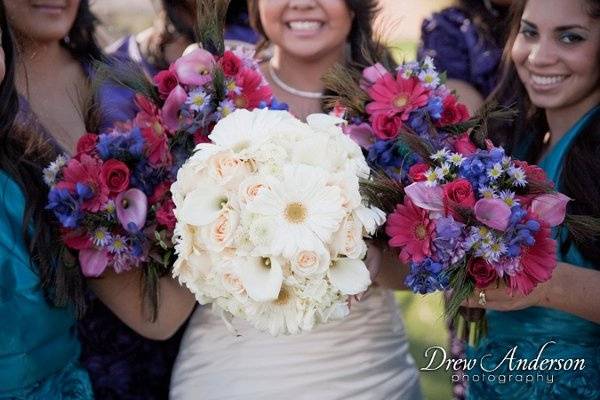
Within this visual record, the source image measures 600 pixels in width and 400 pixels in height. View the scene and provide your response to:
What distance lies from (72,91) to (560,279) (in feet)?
6.81

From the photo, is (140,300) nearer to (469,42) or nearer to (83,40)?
(83,40)

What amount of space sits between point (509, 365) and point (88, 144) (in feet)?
5.57

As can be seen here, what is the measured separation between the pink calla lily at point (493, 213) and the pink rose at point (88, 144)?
116 cm

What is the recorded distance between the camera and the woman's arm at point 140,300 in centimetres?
303

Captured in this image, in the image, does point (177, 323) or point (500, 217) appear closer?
point (500, 217)

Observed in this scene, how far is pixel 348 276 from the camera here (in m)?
2.53

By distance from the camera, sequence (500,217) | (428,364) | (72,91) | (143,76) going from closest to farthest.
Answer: (500,217) → (143,76) → (428,364) → (72,91)

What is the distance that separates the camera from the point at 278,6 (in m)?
3.62

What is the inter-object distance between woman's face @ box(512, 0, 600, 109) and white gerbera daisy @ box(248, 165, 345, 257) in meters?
1.31

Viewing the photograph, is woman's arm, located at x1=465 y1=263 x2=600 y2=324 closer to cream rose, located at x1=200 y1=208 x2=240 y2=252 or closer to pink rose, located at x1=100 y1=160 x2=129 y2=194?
cream rose, located at x1=200 y1=208 x2=240 y2=252

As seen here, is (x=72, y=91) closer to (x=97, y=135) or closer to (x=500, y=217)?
(x=97, y=135)

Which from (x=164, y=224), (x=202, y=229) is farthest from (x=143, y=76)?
(x=202, y=229)

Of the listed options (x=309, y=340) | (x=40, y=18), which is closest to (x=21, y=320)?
(x=309, y=340)

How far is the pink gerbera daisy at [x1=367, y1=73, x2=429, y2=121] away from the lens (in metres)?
3.07
